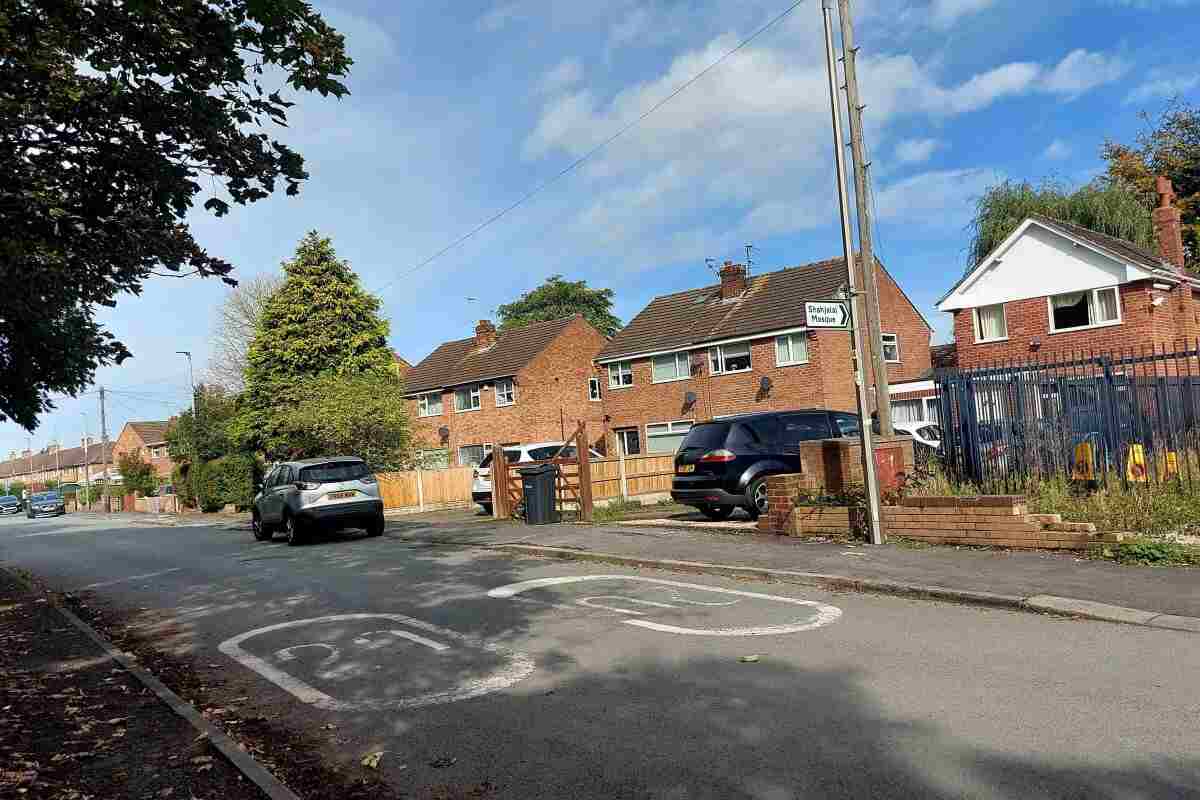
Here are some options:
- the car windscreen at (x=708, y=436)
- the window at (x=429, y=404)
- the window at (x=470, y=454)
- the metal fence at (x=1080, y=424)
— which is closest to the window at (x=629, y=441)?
the window at (x=470, y=454)

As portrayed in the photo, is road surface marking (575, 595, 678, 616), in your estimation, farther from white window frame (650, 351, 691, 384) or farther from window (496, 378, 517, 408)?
window (496, 378, 517, 408)

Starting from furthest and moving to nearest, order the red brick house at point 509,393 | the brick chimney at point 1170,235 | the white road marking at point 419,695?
the red brick house at point 509,393 < the brick chimney at point 1170,235 < the white road marking at point 419,695

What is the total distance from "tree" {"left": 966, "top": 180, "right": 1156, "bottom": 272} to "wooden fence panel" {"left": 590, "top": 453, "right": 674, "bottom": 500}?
1501 centimetres

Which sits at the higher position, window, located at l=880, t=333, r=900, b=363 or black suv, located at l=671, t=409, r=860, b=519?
window, located at l=880, t=333, r=900, b=363

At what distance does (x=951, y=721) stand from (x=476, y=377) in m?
39.0

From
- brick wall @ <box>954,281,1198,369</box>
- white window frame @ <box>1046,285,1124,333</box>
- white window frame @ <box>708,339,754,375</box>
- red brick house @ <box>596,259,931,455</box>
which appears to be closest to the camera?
brick wall @ <box>954,281,1198,369</box>

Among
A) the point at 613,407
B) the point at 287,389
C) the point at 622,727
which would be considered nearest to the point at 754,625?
the point at 622,727

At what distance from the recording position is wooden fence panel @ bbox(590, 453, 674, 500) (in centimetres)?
2488

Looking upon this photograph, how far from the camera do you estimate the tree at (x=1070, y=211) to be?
32.7m

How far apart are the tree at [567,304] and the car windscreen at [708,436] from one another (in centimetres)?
5693

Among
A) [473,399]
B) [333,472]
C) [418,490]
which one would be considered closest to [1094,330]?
[333,472]

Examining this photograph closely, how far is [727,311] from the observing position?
34.4m

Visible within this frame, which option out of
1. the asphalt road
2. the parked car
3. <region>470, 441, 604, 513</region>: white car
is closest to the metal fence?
the asphalt road

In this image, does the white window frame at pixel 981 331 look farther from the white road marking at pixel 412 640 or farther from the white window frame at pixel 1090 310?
the white road marking at pixel 412 640
